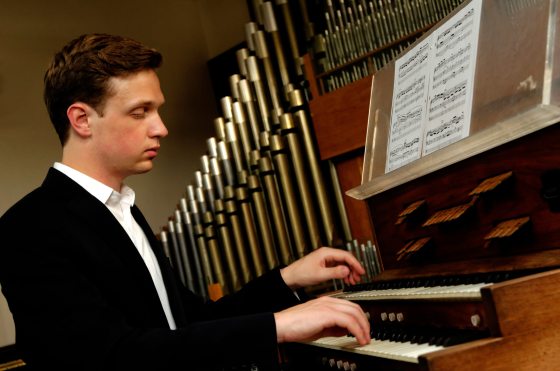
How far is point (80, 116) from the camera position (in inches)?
81.2

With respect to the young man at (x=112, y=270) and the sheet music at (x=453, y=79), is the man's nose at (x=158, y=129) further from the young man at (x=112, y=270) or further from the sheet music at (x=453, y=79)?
the sheet music at (x=453, y=79)

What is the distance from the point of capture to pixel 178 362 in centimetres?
162

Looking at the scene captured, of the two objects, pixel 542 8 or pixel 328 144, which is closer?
pixel 542 8

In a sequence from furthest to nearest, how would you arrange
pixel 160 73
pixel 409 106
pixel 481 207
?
1. pixel 160 73
2. pixel 409 106
3. pixel 481 207

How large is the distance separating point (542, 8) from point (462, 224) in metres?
0.58

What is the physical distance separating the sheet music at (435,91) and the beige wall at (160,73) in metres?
3.65

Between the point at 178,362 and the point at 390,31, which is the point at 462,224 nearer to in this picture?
the point at 178,362

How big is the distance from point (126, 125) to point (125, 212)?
0.28m

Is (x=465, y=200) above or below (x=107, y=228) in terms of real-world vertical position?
below

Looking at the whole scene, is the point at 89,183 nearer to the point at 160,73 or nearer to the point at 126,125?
the point at 126,125

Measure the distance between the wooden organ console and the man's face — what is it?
0.74 m

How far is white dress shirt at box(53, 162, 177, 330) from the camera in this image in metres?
2.05

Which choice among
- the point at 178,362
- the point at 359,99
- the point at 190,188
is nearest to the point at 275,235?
the point at 190,188

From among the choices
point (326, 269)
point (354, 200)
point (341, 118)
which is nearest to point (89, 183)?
point (326, 269)
